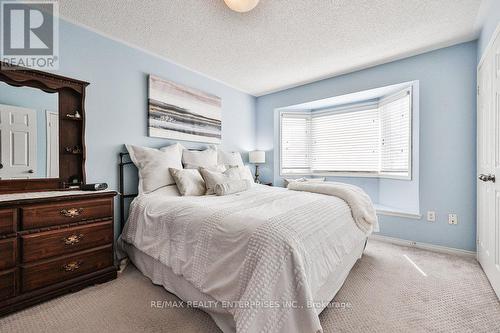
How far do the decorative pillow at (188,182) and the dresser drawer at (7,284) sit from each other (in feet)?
4.37

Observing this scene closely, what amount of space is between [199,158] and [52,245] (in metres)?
1.68

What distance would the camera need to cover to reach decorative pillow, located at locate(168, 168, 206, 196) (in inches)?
96.6

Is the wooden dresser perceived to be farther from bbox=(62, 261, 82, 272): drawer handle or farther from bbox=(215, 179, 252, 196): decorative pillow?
bbox=(215, 179, 252, 196): decorative pillow

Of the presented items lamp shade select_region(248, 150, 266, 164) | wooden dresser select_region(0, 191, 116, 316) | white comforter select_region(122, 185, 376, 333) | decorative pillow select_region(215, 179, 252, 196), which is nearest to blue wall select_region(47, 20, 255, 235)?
wooden dresser select_region(0, 191, 116, 316)

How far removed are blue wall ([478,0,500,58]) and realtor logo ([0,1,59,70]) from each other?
3.62 metres

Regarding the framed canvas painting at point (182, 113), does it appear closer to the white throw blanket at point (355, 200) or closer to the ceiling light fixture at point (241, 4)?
the ceiling light fixture at point (241, 4)

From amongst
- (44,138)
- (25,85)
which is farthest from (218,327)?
(25,85)

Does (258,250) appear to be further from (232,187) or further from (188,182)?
(188,182)

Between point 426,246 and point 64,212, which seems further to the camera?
point 426,246

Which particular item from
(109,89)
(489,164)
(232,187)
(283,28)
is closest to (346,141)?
(489,164)

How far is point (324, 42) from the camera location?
262cm

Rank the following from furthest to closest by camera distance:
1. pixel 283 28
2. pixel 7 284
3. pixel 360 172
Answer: pixel 360 172, pixel 283 28, pixel 7 284

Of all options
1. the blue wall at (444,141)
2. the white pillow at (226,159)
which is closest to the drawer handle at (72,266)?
the white pillow at (226,159)

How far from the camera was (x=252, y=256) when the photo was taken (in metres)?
1.21
